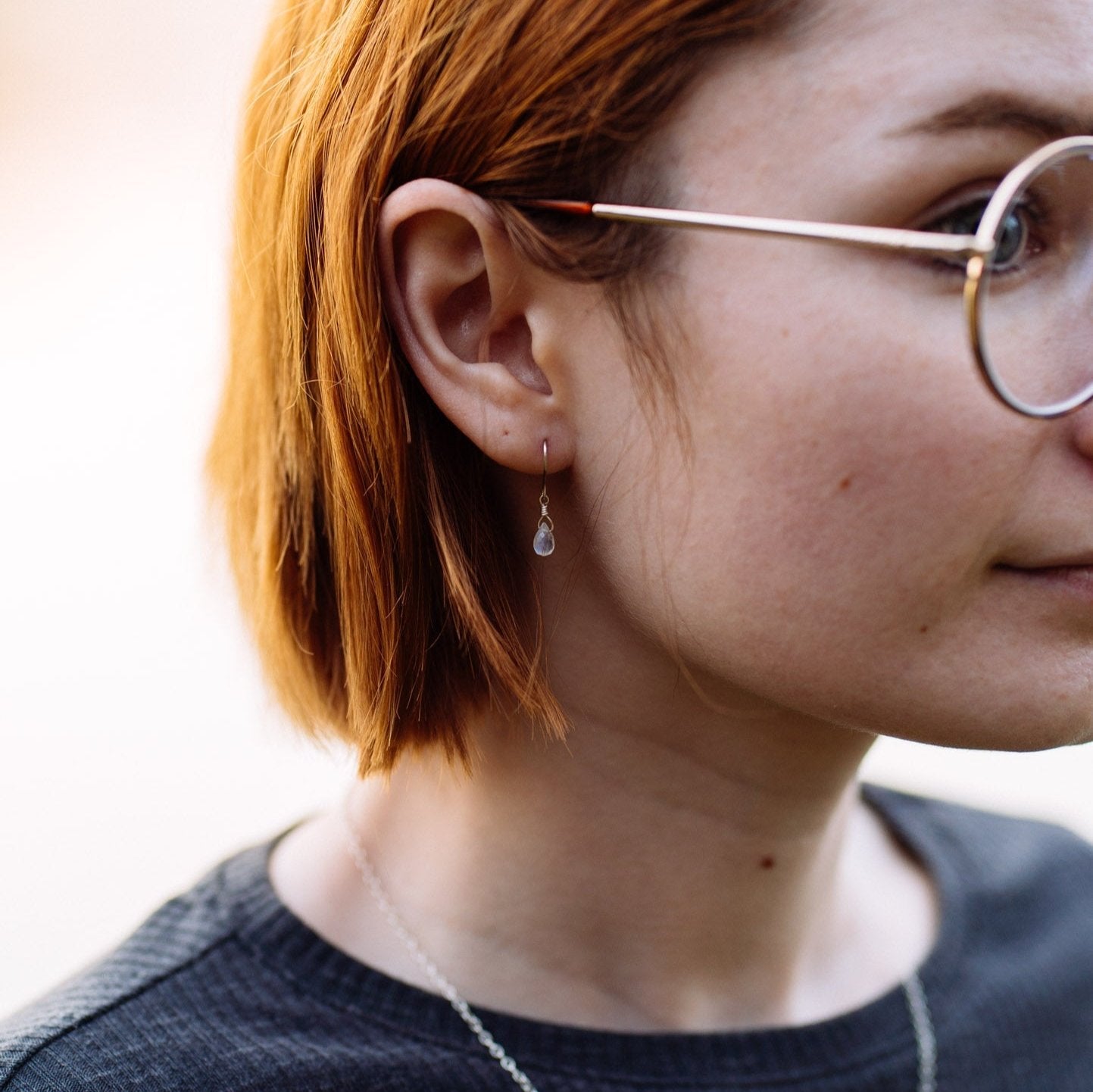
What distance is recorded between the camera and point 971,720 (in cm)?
106

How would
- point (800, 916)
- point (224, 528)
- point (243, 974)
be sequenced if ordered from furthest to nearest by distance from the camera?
point (224, 528) < point (800, 916) < point (243, 974)

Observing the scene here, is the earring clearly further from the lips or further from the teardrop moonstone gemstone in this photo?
the lips

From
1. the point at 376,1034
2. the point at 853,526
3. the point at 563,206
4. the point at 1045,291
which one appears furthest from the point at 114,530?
the point at 1045,291

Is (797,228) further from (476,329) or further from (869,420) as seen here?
(476,329)

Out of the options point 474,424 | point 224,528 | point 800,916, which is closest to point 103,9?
point 224,528

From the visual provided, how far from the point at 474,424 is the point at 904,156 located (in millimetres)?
433

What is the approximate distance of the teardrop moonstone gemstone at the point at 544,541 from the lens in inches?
46.0

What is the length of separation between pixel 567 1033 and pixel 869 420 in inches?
27.2

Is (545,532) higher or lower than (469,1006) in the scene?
higher

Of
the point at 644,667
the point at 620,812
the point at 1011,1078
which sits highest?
the point at 644,667

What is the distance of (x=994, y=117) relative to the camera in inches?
38.0

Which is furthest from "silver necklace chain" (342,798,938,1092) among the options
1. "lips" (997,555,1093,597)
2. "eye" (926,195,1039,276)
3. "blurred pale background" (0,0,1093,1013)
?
"blurred pale background" (0,0,1093,1013)

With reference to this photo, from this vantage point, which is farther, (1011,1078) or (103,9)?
(103,9)

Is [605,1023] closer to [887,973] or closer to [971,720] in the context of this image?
[887,973]
